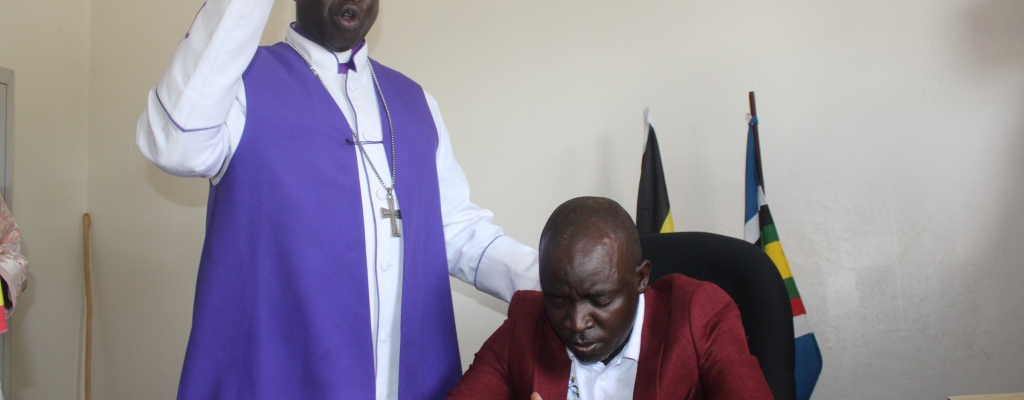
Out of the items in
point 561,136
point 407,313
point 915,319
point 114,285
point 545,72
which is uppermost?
point 545,72

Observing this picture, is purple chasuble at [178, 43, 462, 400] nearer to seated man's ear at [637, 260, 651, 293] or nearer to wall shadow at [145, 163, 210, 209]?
seated man's ear at [637, 260, 651, 293]

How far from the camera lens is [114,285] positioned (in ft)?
12.3

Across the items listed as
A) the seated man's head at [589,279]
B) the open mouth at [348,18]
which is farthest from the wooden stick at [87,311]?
the seated man's head at [589,279]

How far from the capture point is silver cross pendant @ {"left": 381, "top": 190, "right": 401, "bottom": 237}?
1.62 metres

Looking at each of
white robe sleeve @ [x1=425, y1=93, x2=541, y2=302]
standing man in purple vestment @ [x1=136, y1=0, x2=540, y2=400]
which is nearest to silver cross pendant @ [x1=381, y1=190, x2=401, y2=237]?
standing man in purple vestment @ [x1=136, y1=0, x2=540, y2=400]

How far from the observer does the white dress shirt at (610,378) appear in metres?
1.45

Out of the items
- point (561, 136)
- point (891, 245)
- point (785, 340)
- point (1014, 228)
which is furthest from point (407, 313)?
point (1014, 228)

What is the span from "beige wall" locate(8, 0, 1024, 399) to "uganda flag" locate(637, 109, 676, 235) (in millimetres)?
198

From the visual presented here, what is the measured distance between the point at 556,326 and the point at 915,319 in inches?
75.1

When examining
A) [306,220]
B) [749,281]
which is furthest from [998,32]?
[306,220]

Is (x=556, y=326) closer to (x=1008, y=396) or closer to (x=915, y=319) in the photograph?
→ (x=1008, y=396)

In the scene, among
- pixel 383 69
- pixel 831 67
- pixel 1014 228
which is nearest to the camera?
pixel 383 69

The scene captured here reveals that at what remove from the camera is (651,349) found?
1.42 m

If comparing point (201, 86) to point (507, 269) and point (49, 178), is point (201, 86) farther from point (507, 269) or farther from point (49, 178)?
point (49, 178)
